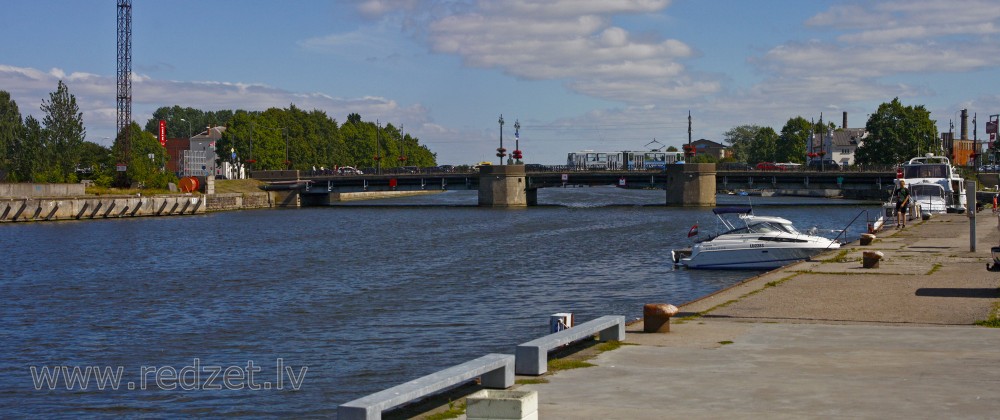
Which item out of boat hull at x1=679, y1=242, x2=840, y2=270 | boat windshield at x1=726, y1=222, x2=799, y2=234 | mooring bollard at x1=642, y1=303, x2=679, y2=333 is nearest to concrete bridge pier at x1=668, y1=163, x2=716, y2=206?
boat windshield at x1=726, y1=222, x2=799, y2=234

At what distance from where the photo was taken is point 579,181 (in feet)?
465

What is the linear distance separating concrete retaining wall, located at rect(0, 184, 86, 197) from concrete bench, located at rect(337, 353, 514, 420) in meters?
102

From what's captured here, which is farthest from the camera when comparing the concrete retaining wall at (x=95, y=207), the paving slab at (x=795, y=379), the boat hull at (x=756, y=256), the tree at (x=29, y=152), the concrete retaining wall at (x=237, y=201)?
the concrete retaining wall at (x=237, y=201)

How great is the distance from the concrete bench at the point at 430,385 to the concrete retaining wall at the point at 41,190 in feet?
334

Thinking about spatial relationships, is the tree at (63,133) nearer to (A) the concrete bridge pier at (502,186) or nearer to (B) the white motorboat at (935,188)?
(A) the concrete bridge pier at (502,186)

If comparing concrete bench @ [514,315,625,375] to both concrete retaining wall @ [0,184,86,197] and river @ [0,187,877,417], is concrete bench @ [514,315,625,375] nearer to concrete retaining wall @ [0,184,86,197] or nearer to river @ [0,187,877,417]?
river @ [0,187,877,417]

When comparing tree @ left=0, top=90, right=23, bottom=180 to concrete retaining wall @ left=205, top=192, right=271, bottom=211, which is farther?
concrete retaining wall @ left=205, top=192, right=271, bottom=211

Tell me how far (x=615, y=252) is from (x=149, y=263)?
27.5 m

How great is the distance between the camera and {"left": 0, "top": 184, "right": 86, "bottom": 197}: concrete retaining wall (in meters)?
108

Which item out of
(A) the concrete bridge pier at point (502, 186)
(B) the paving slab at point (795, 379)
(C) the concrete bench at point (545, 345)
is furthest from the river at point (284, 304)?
(A) the concrete bridge pier at point (502, 186)

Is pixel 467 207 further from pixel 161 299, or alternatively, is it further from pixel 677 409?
pixel 677 409

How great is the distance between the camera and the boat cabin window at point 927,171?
89750mm

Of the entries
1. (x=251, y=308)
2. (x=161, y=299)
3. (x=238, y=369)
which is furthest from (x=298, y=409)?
(x=161, y=299)

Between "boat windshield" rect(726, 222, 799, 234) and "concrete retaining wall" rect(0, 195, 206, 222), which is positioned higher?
"boat windshield" rect(726, 222, 799, 234)
